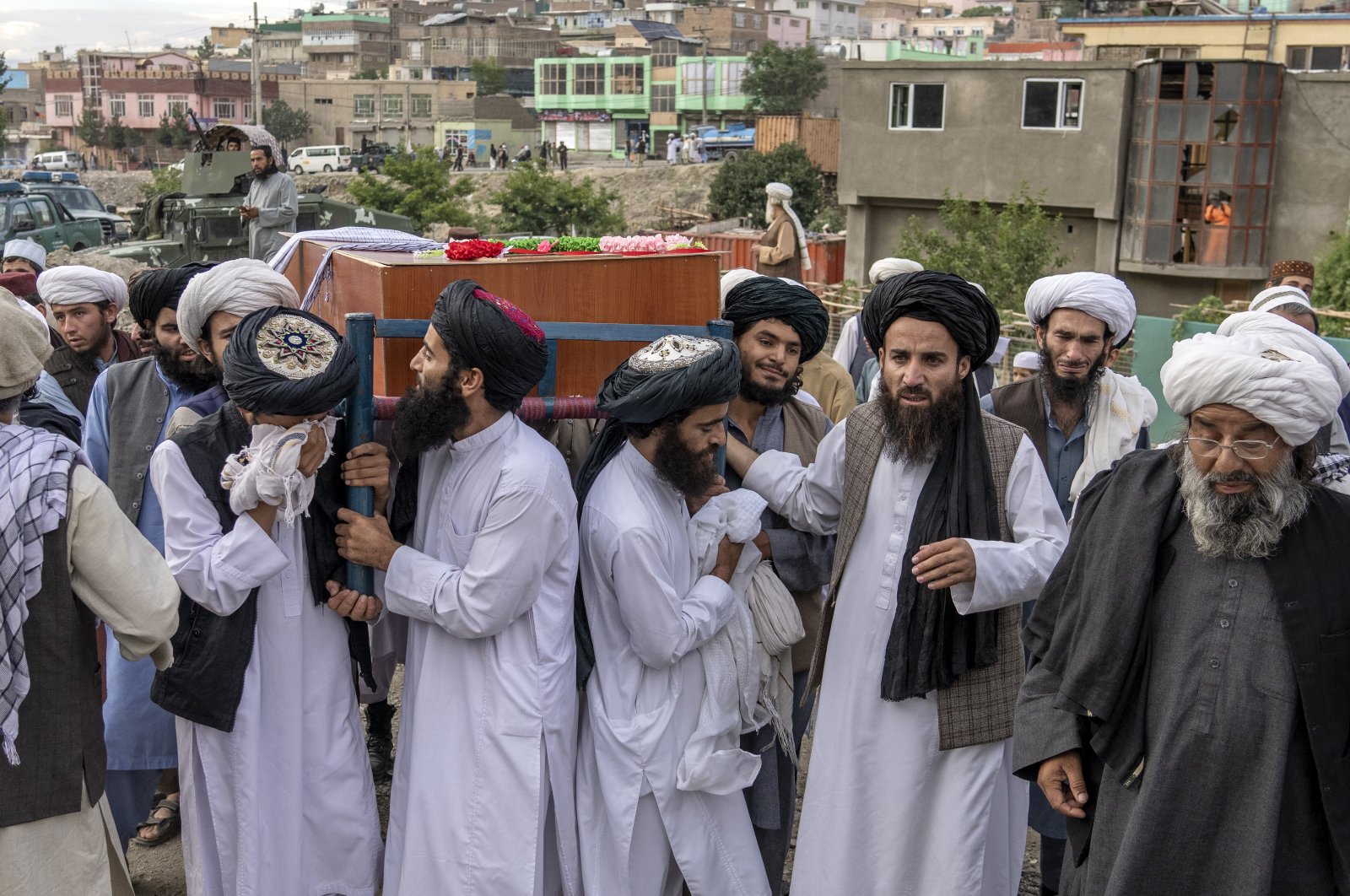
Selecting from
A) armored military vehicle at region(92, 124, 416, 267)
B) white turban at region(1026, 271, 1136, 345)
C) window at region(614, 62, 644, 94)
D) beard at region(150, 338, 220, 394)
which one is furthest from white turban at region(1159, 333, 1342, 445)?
window at region(614, 62, 644, 94)

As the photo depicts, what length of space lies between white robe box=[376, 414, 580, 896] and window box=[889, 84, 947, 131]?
29796 millimetres

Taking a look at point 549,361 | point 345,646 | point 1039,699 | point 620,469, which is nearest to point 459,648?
point 345,646

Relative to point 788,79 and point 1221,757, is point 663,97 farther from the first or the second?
point 1221,757

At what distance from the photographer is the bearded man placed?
Result: 349cm

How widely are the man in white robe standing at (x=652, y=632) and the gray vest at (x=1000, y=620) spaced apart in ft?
1.10

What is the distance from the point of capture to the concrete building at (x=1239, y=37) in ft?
123

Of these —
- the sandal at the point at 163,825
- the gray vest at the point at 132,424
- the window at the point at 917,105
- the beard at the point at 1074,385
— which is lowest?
the sandal at the point at 163,825

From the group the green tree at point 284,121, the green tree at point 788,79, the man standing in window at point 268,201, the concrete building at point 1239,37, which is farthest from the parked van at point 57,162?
the man standing in window at point 268,201

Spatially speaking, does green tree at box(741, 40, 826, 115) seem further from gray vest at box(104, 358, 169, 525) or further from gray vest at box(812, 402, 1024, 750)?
gray vest at box(812, 402, 1024, 750)

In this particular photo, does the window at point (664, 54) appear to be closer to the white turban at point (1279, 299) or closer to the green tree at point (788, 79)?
the green tree at point (788, 79)

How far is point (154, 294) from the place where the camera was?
12.6 feet

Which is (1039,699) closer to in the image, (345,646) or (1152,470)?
(1152,470)

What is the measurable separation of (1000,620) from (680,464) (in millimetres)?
918

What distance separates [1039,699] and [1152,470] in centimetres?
56
